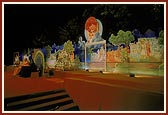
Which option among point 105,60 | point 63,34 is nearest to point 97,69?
point 105,60

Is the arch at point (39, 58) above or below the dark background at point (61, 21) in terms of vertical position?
below

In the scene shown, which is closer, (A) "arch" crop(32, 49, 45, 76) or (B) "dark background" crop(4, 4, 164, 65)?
(B) "dark background" crop(4, 4, 164, 65)

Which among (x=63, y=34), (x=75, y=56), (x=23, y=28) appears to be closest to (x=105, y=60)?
(x=75, y=56)

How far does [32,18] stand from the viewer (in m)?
2.78

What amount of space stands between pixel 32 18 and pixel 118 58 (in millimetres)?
928

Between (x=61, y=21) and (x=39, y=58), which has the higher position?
(x=61, y=21)

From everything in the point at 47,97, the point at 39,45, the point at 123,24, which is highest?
the point at 123,24

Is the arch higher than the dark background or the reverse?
the reverse

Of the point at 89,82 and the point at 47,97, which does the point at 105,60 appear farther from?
the point at 47,97

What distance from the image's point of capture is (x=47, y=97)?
2748 millimetres

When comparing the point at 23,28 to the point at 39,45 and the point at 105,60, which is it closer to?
the point at 39,45

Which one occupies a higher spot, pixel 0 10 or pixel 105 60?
pixel 0 10

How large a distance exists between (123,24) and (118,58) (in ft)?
1.07

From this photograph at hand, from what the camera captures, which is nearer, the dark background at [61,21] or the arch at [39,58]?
the dark background at [61,21]
